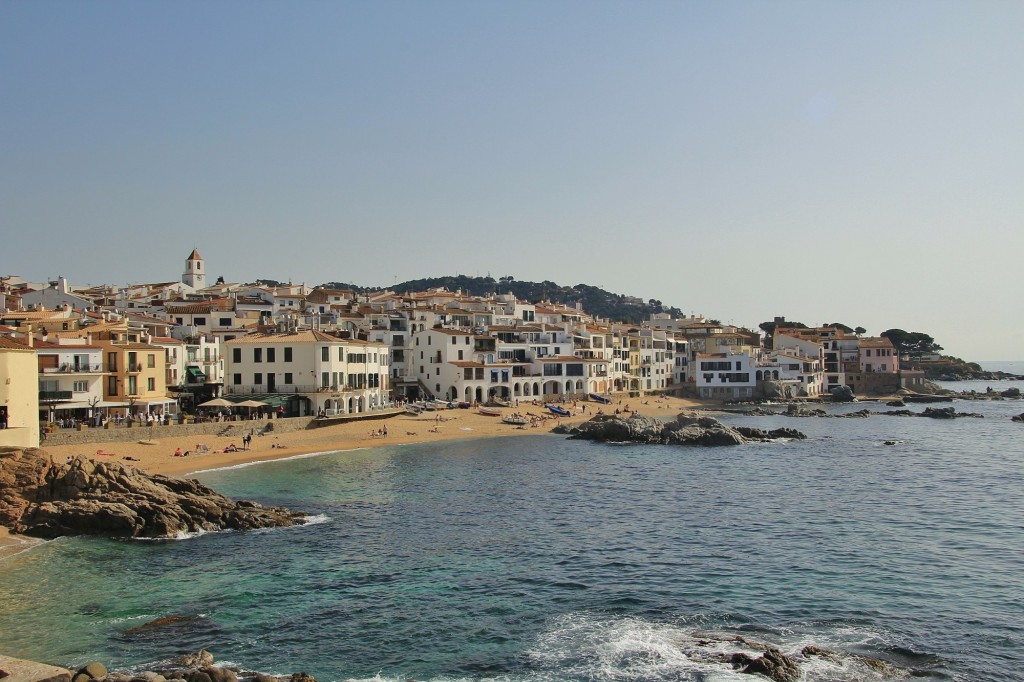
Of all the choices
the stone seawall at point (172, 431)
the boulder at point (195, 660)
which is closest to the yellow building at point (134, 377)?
the stone seawall at point (172, 431)

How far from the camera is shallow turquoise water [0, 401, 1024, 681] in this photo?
1955 centimetres

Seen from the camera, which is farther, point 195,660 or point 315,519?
point 315,519

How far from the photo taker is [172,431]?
169 ft

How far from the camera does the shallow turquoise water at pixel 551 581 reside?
64.1 ft

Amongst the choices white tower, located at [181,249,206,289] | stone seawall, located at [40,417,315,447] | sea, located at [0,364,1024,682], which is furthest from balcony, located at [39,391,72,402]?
white tower, located at [181,249,206,289]

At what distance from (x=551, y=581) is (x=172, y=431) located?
34.6 meters

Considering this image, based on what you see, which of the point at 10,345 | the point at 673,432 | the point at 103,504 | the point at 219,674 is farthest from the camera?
the point at 673,432

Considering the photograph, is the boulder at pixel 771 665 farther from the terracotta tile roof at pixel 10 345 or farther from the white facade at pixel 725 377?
the white facade at pixel 725 377

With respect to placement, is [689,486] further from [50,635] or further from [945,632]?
[50,635]

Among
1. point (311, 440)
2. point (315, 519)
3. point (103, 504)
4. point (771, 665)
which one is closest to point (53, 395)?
point (311, 440)

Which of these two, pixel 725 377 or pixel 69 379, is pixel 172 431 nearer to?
pixel 69 379

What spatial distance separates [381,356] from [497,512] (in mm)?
41163

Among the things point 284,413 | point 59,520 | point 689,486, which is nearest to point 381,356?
point 284,413

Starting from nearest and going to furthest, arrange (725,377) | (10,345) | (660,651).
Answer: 1. (660,651)
2. (10,345)
3. (725,377)
